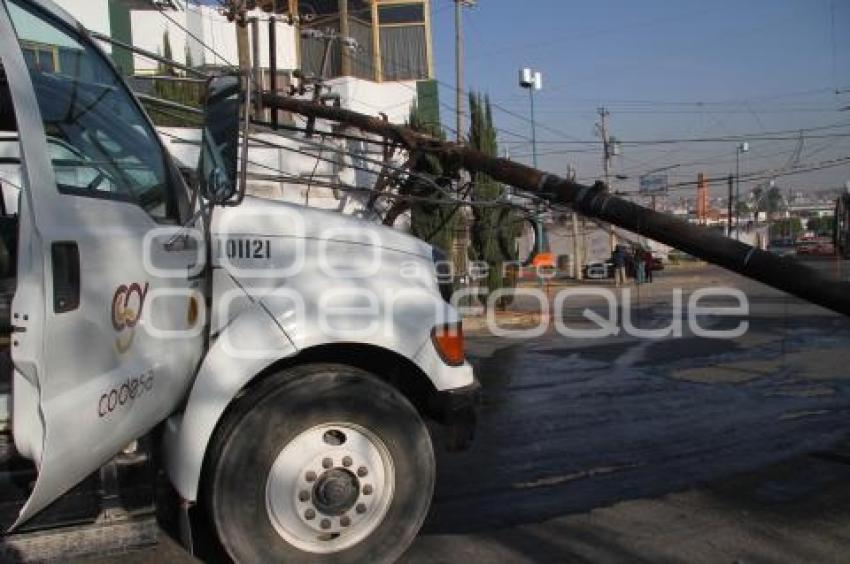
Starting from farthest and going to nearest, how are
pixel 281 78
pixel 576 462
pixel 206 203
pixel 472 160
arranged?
pixel 281 78
pixel 472 160
pixel 576 462
pixel 206 203

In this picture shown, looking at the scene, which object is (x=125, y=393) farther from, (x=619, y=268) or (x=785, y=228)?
(x=785, y=228)

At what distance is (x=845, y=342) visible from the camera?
1463 centimetres

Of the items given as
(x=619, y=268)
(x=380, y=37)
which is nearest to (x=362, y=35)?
(x=380, y=37)

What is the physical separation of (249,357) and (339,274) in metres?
0.64

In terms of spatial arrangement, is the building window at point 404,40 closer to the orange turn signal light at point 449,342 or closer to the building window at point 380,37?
the building window at point 380,37

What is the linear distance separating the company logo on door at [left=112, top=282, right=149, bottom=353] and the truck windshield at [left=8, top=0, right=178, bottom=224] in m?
0.39

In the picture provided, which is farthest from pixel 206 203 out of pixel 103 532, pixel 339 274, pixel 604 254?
pixel 604 254

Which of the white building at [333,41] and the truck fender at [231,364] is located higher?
the white building at [333,41]

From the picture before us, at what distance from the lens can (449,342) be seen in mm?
4348

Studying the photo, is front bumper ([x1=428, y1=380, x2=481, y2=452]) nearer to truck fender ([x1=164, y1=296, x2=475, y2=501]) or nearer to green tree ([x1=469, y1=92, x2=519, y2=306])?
truck fender ([x1=164, y1=296, x2=475, y2=501])

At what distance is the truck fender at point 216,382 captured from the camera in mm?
3758

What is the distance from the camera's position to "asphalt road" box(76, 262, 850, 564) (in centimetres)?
478

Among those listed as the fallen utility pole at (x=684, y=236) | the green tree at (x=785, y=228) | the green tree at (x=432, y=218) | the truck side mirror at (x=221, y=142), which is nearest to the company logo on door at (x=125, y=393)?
the truck side mirror at (x=221, y=142)

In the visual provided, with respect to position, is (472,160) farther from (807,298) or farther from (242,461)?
(242,461)
